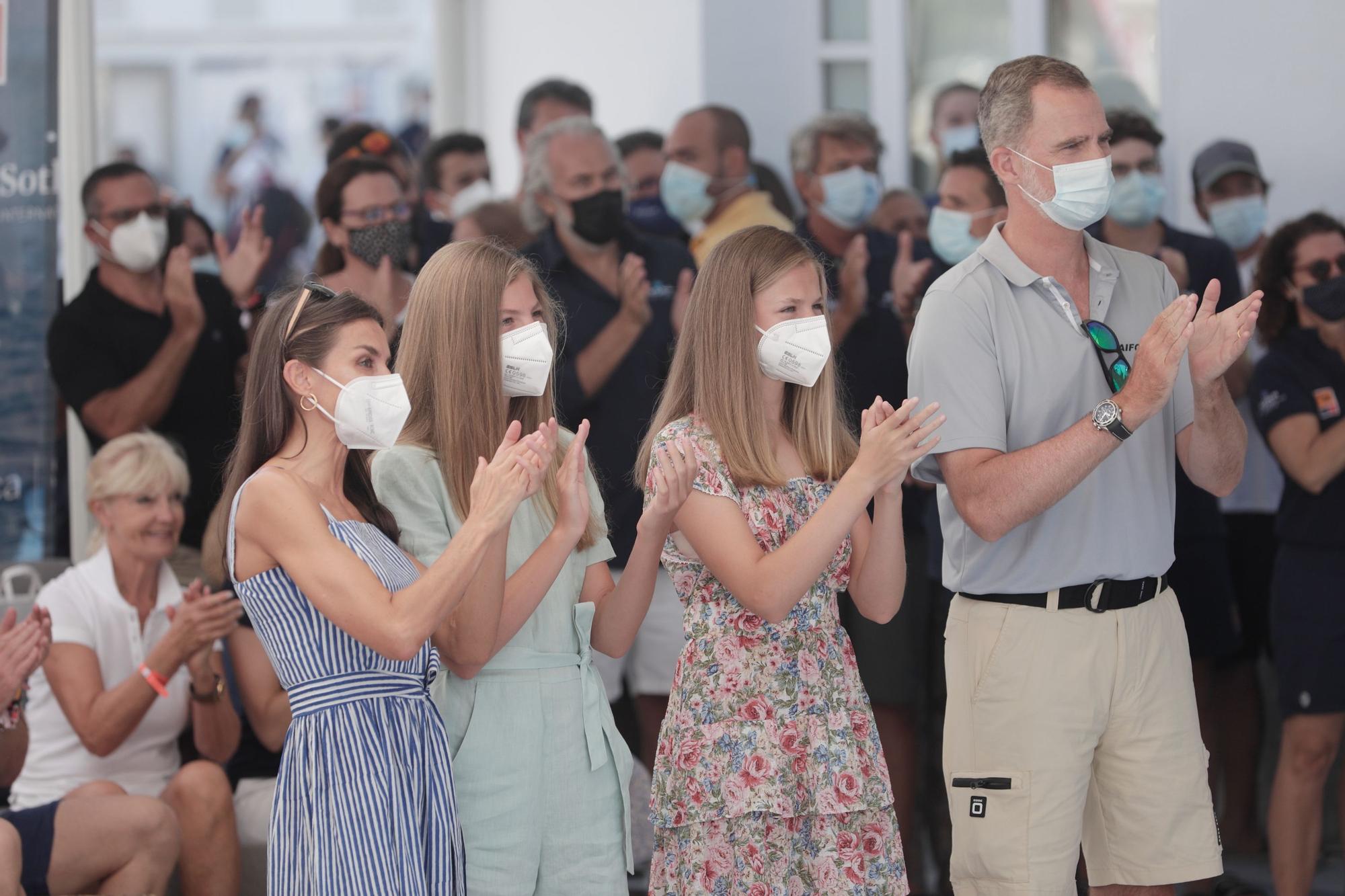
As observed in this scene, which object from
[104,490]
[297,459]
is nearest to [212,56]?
[104,490]

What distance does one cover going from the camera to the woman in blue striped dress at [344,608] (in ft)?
8.37

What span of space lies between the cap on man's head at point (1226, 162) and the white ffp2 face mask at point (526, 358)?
320 centimetres

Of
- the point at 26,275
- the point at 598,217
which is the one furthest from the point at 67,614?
the point at 598,217

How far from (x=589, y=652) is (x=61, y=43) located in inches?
119

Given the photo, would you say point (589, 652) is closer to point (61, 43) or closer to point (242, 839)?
point (242, 839)

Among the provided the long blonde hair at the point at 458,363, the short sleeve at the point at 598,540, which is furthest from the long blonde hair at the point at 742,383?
the long blonde hair at the point at 458,363

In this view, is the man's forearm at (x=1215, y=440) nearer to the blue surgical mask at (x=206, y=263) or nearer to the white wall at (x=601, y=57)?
the white wall at (x=601, y=57)

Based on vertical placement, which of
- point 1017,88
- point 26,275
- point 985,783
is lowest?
point 985,783

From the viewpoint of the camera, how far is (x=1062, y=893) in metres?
2.90

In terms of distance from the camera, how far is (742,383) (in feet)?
9.62

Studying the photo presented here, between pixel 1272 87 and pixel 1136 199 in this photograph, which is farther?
pixel 1272 87

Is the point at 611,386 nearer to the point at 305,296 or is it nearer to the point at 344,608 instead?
the point at 305,296

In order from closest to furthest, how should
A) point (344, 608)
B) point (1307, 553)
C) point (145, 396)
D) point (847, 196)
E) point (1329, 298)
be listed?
point (344, 608), point (1307, 553), point (1329, 298), point (145, 396), point (847, 196)

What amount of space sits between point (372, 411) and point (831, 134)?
10.3ft
